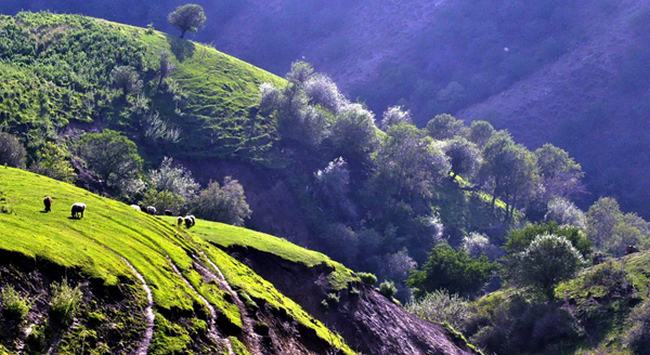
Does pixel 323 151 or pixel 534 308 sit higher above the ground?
pixel 323 151

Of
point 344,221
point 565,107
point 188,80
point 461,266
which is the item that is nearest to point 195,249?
point 461,266

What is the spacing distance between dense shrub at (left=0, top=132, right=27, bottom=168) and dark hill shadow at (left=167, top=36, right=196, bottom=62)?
195 ft

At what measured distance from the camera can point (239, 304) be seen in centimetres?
3359

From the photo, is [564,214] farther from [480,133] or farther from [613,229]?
[480,133]

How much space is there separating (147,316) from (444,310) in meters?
44.1

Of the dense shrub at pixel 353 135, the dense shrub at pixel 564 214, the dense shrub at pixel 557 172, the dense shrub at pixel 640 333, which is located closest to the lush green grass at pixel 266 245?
the dense shrub at pixel 640 333

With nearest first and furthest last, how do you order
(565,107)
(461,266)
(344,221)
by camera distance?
(461,266) < (344,221) < (565,107)

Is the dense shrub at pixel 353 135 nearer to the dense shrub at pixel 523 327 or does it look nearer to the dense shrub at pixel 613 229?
the dense shrub at pixel 613 229

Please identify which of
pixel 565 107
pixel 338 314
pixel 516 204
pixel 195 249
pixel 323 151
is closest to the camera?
pixel 195 249

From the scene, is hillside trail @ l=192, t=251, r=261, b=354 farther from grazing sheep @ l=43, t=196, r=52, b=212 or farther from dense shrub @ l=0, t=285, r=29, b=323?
dense shrub @ l=0, t=285, r=29, b=323

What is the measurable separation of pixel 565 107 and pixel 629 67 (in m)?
23.1

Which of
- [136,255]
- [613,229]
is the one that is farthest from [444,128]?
[136,255]

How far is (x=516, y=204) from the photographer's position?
134875 millimetres

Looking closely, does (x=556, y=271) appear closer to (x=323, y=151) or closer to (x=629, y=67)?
(x=323, y=151)
